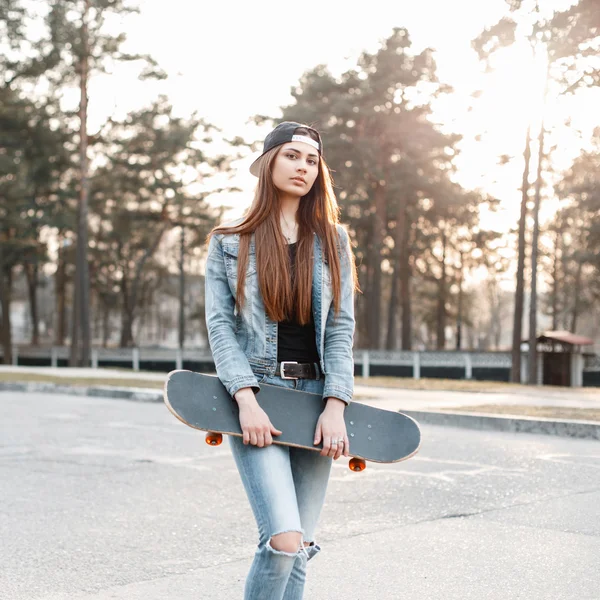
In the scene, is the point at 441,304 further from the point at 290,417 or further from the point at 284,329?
the point at 290,417

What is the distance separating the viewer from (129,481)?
7.61m

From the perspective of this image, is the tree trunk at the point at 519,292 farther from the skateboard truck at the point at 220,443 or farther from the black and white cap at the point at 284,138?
the skateboard truck at the point at 220,443

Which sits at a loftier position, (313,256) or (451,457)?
(313,256)

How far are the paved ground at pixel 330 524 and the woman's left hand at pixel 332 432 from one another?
155 centimetres

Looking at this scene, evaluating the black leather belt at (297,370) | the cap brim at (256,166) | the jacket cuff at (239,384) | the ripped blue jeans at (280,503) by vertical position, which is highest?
the cap brim at (256,166)

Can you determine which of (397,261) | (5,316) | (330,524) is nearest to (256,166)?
(330,524)

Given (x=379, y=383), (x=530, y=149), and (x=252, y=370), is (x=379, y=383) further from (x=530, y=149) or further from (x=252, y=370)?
(x=252, y=370)

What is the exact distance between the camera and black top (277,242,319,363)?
10.5ft

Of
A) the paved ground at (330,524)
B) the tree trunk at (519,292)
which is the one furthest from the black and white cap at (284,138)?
the tree trunk at (519,292)

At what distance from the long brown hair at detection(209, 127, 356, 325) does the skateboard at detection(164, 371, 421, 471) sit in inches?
11.6

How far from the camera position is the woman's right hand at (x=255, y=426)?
9.66 feet

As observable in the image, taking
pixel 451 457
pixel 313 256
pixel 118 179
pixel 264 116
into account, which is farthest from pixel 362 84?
pixel 313 256

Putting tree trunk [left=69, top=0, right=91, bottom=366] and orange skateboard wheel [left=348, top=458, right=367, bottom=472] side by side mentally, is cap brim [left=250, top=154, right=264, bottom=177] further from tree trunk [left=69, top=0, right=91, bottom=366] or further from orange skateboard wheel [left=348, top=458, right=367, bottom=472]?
tree trunk [left=69, top=0, right=91, bottom=366]

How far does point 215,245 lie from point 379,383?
18.6 m
